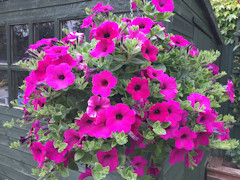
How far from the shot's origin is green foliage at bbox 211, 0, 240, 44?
3518mm

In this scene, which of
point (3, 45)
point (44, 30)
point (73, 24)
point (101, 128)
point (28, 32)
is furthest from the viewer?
point (3, 45)

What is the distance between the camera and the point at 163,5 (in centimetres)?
91

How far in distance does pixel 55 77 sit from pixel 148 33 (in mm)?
421

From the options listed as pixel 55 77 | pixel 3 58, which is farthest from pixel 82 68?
pixel 3 58

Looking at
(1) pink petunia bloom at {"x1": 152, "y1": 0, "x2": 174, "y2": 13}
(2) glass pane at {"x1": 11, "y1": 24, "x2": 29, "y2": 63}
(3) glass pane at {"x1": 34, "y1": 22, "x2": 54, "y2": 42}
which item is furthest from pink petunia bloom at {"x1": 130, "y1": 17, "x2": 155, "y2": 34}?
(2) glass pane at {"x1": 11, "y1": 24, "x2": 29, "y2": 63}

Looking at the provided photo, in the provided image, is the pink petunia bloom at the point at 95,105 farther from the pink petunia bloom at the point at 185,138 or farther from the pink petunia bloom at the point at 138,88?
the pink petunia bloom at the point at 185,138

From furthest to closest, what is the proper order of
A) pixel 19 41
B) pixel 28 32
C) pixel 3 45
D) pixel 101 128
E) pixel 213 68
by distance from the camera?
pixel 3 45, pixel 19 41, pixel 28 32, pixel 213 68, pixel 101 128

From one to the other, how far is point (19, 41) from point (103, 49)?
1775mm

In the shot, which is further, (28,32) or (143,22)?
(28,32)

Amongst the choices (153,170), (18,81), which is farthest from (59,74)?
(18,81)

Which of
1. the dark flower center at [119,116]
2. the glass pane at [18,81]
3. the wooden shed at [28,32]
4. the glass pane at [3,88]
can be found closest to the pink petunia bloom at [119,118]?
the dark flower center at [119,116]

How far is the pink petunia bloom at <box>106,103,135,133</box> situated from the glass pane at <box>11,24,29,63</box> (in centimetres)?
176

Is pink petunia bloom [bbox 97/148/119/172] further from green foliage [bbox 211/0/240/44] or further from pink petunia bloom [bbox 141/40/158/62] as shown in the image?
green foliage [bbox 211/0/240/44]

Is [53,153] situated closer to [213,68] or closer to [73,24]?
[213,68]
